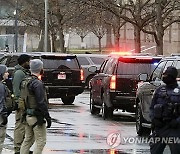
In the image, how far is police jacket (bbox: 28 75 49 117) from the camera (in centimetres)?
1016

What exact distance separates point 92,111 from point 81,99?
7.14 m

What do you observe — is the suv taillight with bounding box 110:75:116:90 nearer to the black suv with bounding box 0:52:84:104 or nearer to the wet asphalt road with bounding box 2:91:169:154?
the wet asphalt road with bounding box 2:91:169:154

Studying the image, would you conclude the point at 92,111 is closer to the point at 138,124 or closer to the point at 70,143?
the point at 138,124

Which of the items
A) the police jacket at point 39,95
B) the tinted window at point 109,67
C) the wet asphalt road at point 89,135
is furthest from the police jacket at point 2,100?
the tinted window at point 109,67

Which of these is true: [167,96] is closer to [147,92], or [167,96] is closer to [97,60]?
[147,92]

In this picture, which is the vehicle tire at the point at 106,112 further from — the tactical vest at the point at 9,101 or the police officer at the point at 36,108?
the police officer at the point at 36,108

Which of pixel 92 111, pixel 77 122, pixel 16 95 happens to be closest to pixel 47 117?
pixel 16 95

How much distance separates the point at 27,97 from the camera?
10375mm

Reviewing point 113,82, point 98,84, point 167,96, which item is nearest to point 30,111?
point 167,96

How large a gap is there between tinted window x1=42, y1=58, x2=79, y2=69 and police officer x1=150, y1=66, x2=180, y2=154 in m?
15.0

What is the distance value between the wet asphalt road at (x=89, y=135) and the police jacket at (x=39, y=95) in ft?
7.87

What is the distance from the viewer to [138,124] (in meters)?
15.3

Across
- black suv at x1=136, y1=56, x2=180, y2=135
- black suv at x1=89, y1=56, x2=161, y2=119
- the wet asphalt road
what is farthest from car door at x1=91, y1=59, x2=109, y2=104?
black suv at x1=136, y1=56, x2=180, y2=135

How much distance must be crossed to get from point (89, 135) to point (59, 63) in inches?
367
